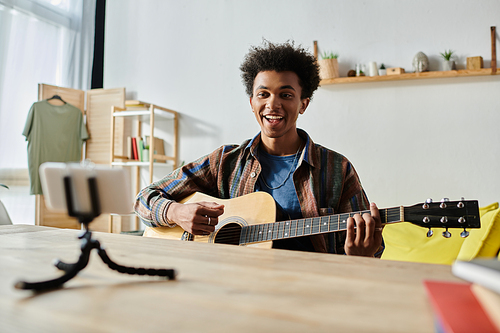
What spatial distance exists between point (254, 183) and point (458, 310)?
3.84 ft

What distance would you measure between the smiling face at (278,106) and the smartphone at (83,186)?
1133mm

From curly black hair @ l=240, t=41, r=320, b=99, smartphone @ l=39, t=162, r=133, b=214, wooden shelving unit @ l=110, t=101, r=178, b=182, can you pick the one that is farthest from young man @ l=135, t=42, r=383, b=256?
wooden shelving unit @ l=110, t=101, r=178, b=182

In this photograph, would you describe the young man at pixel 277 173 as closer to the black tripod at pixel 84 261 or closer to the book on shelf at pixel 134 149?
the black tripod at pixel 84 261

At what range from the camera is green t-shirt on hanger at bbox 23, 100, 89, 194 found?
3.19m

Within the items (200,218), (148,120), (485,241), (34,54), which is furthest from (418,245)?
(34,54)

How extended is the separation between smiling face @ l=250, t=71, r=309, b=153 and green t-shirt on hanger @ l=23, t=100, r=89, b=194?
2.43m

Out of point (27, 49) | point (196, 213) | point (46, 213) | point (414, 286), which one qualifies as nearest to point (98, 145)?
point (46, 213)

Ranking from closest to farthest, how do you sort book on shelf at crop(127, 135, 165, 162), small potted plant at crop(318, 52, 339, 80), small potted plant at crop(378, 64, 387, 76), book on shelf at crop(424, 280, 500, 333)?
book on shelf at crop(424, 280, 500, 333), small potted plant at crop(378, 64, 387, 76), small potted plant at crop(318, 52, 339, 80), book on shelf at crop(127, 135, 165, 162)

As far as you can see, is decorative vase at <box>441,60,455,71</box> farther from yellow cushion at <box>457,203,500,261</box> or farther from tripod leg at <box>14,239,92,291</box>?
tripod leg at <box>14,239,92,291</box>

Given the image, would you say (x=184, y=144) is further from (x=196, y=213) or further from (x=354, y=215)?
(x=354, y=215)

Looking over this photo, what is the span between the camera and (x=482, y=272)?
0.29m

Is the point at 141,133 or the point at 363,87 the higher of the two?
the point at 363,87

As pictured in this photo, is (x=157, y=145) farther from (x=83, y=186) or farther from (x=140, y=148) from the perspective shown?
(x=83, y=186)

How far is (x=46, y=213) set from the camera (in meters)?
3.28
